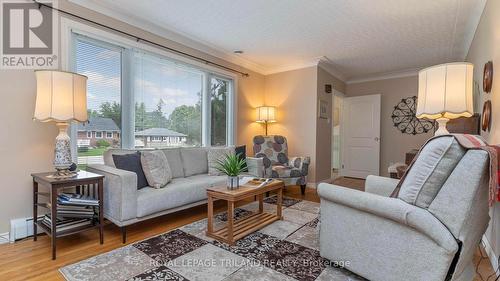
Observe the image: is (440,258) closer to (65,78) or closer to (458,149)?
(458,149)

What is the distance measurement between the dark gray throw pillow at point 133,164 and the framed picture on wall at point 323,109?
10.7 ft

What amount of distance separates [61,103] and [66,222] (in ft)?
3.26

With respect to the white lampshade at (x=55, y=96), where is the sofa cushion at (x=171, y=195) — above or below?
below

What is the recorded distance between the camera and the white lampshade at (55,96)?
2.03 metres

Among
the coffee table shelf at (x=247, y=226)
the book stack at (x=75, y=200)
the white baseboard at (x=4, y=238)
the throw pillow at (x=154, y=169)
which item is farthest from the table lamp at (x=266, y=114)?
the white baseboard at (x=4, y=238)

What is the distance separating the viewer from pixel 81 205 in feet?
7.06

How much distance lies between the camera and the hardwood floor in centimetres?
173

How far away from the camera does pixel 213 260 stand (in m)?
1.89

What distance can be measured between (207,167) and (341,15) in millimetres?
2514

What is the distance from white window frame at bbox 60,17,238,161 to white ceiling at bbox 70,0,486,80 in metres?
0.24

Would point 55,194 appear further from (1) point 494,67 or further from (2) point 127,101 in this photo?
(1) point 494,67

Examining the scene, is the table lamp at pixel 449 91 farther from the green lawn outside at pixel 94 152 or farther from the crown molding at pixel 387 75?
the crown molding at pixel 387 75

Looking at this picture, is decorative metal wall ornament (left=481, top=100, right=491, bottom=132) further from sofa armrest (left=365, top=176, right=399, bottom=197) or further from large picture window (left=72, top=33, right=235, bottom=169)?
large picture window (left=72, top=33, right=235, bottom=169)

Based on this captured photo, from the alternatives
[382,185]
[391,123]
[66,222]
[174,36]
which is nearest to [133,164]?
[66,222]
